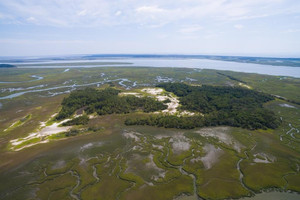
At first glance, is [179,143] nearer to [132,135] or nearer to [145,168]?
[145,168]

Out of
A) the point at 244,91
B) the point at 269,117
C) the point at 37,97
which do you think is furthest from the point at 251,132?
the point at 37,97

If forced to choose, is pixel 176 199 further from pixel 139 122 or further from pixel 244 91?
pixel 244 91

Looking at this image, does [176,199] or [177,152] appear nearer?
[176,199]

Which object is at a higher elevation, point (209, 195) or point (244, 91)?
point (244, 91)

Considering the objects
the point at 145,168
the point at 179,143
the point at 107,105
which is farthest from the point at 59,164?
the point at 107,105

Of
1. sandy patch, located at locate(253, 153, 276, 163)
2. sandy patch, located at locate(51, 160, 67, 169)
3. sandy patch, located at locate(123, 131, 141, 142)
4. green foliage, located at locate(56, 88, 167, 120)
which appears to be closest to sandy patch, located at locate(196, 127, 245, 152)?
sandy patch, located at locate(253, 153, 276, 163)

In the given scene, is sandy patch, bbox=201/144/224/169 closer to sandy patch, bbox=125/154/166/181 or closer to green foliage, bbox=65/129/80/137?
sandy patch, bbox=125/154/166/181

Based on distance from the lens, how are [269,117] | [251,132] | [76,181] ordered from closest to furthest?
[76,181] → [251,132] → [269,117]
